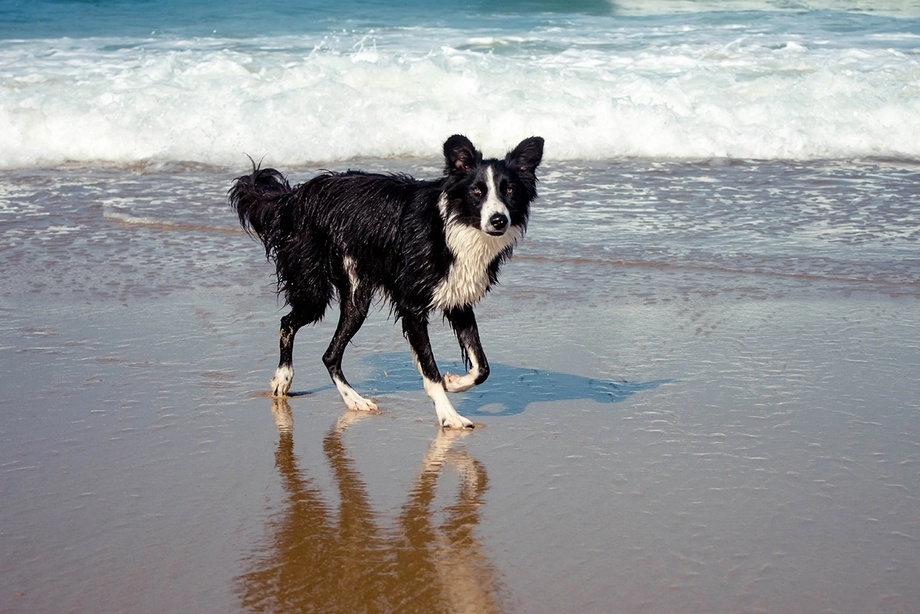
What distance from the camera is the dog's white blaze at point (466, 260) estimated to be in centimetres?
551

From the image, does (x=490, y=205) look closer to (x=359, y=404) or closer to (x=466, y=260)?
(x=466, y=260)

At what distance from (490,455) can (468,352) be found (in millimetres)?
749

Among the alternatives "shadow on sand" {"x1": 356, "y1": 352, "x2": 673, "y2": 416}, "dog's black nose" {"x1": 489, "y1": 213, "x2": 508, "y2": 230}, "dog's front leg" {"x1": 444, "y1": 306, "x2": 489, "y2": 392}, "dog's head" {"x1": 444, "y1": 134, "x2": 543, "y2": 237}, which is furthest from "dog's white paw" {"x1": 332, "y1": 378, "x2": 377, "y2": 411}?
"dog's black nose" {"x1": 489, "y1": 213, "x2": 508, "y2": 230}

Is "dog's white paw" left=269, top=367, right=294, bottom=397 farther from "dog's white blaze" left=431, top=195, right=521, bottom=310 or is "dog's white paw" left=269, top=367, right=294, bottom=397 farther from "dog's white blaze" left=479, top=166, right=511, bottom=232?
"dog's white blaze" left=479, top=166, right=511, bottom=232

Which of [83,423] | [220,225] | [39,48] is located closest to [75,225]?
[220,225]

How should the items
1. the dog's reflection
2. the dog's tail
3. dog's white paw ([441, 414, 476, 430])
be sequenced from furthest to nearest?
the dog's tail < dog's white paw ([441, 414, 476, 430]) < the dog's reflection

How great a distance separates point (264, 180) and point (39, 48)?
51.3 feet

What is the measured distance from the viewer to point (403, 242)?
5.69m

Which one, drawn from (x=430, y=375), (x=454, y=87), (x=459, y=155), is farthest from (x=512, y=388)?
(x=454, y=87)

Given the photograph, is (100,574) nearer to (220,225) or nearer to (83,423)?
(83,423)

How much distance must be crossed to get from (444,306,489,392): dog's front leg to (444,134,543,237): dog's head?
0.54 meters

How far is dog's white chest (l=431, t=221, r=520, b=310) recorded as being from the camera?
5.51 m

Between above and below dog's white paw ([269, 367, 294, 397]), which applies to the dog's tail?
above

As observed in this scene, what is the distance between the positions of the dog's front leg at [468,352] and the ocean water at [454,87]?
8114 mm
